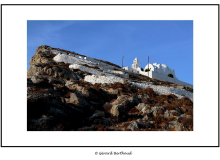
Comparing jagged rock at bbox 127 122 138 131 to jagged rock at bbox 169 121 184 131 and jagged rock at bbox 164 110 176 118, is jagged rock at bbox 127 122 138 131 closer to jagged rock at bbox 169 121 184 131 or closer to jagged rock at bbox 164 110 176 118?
jagged rock at bbox 169 121 184 131

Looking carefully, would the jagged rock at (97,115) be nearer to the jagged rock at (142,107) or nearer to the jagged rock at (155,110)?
the jagged rock at (142,107)

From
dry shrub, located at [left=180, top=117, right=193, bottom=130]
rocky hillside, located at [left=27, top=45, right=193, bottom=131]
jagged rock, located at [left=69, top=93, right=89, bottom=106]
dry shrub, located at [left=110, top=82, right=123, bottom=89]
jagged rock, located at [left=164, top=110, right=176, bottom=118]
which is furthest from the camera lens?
dry shrub, located at [left=110, top=82, right=123, bottom=89]

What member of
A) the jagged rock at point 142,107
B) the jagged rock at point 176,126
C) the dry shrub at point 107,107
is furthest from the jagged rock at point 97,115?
the jagged rock at point 176,126

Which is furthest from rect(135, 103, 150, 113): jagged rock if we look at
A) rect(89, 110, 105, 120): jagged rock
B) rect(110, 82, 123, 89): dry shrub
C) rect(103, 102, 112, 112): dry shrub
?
rect(110, 82, 123, 89): dry shrub

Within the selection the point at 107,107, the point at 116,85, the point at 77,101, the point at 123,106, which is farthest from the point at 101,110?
the point at 116,85

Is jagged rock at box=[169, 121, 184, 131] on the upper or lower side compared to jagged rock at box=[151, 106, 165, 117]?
lower

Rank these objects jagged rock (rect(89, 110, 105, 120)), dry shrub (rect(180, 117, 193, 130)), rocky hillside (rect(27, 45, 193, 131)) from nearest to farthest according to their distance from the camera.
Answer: dry shrub (rect(180, 117, 193, 130)) < rocky hillside (rect(27, 45, 193, 131)) < jagged rock (rect(89, 110, 105, 120))

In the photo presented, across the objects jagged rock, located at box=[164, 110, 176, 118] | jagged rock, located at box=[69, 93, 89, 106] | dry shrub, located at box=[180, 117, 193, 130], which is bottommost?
dry shrub, located at box=[180, 117, 193, 130]

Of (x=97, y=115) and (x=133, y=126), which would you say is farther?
(x=97, y=115)

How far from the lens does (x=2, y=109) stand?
39.7ft

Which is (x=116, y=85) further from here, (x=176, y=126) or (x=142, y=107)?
(x=176, y=126)

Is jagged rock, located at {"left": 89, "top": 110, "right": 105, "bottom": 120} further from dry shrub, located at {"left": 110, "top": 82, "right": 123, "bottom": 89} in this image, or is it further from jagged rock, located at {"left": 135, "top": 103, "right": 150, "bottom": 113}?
dry shrub, located at {"left": 110, "top": 82, "right": 123, "bottom": 89}

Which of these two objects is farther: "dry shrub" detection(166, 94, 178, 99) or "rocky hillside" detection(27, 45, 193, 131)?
"dry shrub" detection(166, 94, 178, 99)

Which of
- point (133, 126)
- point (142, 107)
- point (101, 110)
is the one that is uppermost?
point (142, 107)
